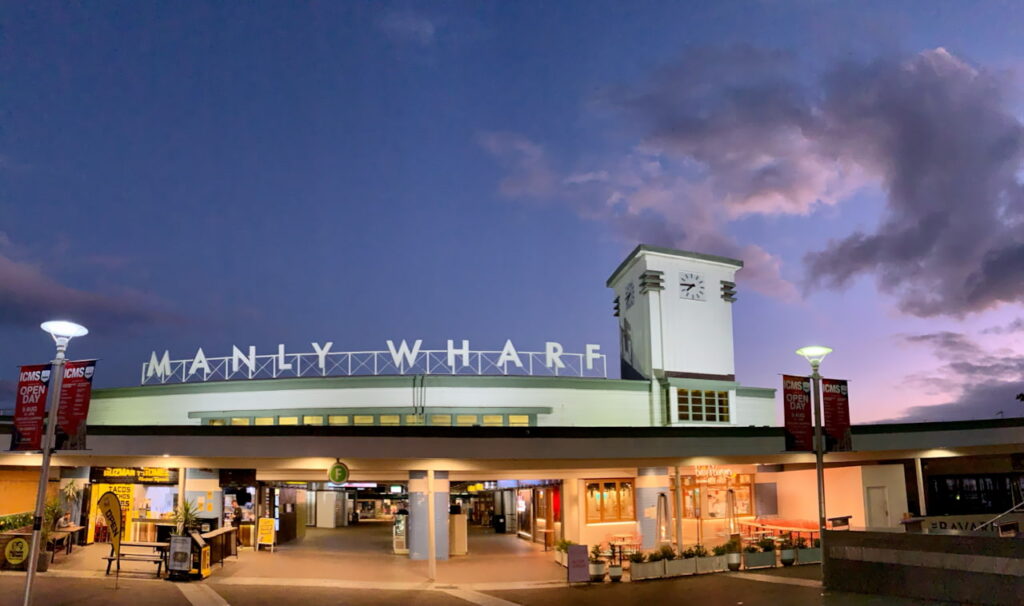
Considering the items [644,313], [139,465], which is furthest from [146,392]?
[644,313]

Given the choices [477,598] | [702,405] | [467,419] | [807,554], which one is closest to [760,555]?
[807,554]

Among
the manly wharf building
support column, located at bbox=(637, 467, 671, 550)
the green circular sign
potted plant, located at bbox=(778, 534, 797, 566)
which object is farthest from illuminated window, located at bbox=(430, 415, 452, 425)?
potted plant, located at bbox=(778, 534, 797, 566)

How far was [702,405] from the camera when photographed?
125 feet

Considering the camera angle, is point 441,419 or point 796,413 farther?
point 441,419

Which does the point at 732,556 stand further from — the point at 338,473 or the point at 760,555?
the point at 338,473

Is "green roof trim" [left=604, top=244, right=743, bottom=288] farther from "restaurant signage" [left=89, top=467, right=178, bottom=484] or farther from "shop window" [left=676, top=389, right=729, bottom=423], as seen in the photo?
"restaurant signage" [left=89, top=467, right=178, bottom=484]

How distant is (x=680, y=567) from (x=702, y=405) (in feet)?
45.1

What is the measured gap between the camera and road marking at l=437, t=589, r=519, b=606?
20766 mm

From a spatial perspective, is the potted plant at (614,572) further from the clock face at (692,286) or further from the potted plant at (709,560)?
the clock face at (692,286)

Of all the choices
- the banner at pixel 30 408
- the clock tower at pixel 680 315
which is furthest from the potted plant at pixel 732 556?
the banner at pixel 30 408

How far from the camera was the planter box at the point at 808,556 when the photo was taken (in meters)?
27.8

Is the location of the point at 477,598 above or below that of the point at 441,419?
below

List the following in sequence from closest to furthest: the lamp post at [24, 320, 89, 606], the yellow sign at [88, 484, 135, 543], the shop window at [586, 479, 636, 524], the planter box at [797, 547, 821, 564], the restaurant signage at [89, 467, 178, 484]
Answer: the lamp post at [24, 320, 89, 606]
the planter box at [797, 547, 821, 564]
the restaurant signage at [89, 467, 178, 484]
the yellow sign at [88, 484, 135, 543]
the shop window at [586, 479, 636, 524]

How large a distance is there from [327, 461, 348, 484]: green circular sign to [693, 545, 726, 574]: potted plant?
11491mm
